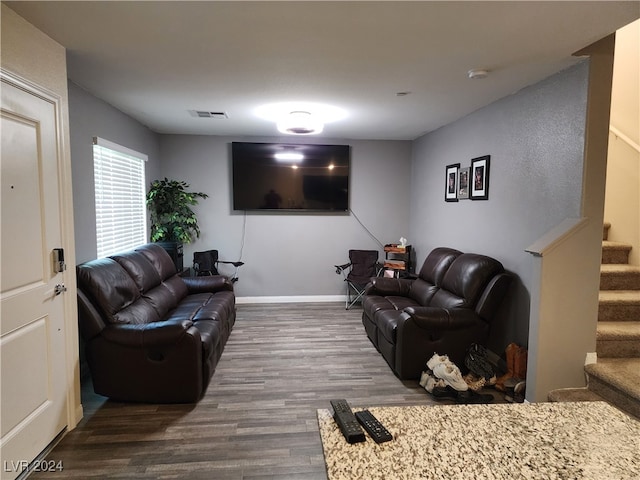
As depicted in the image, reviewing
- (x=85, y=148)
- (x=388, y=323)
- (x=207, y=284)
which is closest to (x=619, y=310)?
(x=388, y=323)

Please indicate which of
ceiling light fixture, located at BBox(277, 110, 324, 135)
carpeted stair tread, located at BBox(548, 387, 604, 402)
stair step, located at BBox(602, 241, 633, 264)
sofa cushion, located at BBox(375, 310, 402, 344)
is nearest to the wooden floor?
sofa cushion, located at BBox(375, 310, 402, 344)

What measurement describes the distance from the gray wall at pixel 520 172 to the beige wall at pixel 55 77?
3.41m

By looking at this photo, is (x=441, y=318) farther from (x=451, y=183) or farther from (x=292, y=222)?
(x=292, y=222)

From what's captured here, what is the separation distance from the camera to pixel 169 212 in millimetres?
5078

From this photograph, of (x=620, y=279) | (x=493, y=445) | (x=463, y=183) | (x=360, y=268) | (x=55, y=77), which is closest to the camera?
(x=493, y=445)

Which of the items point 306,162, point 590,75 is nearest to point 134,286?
point 306,162

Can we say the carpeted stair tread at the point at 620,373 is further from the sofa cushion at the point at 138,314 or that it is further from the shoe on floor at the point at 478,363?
the sofa cushion at the point at 138,314

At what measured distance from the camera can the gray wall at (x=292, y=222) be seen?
17.9ft

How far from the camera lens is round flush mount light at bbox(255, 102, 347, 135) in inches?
148

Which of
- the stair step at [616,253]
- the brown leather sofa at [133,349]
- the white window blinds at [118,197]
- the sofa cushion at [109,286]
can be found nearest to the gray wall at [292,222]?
the white window blinds at [118,197]

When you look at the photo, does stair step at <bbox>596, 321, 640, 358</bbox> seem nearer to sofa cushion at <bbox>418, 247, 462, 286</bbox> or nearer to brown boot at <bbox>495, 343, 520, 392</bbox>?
brown boot at <bbox>495, 343, 520, 392</bbox>

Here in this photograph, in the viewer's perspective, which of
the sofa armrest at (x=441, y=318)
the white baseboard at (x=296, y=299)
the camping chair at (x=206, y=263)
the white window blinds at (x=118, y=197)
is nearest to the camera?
the sofa armrest at (x=441, y=318)

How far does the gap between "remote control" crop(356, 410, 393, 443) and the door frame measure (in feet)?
7.30

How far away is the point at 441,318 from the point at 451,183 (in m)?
1.95
